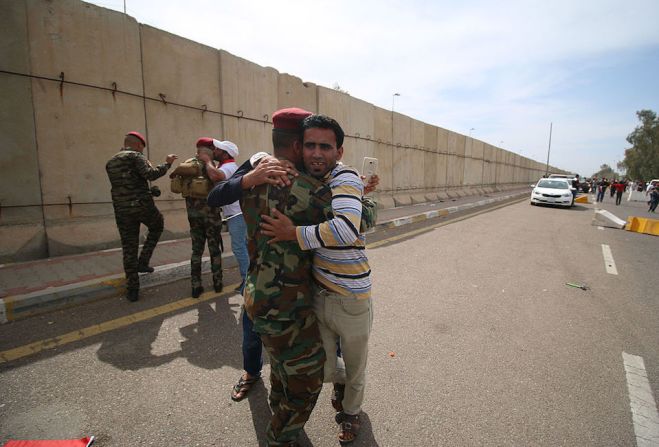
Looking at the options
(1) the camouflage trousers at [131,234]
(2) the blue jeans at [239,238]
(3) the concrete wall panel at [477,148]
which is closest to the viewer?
(2) the blue jeans at [239,238]

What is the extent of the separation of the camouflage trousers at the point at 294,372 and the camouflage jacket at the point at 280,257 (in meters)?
0.07

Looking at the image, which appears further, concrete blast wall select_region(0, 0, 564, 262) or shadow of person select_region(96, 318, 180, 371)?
concrete blast wall select_region(0, 0, 564, 262)

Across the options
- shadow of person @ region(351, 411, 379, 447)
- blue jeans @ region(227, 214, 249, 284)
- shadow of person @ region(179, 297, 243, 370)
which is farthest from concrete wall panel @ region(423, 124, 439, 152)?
shadow of person @ region(351, 411, 379, 447)

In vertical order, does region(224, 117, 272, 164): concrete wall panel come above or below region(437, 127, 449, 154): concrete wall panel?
below

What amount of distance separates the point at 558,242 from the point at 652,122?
236 feet

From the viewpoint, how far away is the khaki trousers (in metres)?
1.65

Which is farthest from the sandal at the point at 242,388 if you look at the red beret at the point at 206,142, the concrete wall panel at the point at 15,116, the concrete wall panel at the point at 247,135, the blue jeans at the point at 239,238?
the concrete wall panel at the point at 247,135

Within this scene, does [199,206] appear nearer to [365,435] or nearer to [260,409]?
[260,409]

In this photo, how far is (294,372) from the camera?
5.17 ft

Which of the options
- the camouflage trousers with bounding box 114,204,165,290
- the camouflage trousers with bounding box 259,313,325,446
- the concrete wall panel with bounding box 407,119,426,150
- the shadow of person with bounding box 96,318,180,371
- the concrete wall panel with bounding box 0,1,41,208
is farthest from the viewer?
the concrete wall panel with bounding box 407,119,426,150

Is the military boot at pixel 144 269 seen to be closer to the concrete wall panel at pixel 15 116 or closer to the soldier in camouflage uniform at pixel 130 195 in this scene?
the soldier in camouflage uniform at pixel 130 195

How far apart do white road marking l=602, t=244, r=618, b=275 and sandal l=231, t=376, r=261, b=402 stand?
5925 mm

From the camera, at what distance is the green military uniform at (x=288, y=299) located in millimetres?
1488

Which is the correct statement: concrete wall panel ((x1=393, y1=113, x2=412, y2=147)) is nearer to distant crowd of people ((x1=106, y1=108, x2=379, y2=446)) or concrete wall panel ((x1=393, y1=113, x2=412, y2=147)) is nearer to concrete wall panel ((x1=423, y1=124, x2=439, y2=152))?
concrete wall panel ((x1=423, y1=124, x2=439, y2=152))
